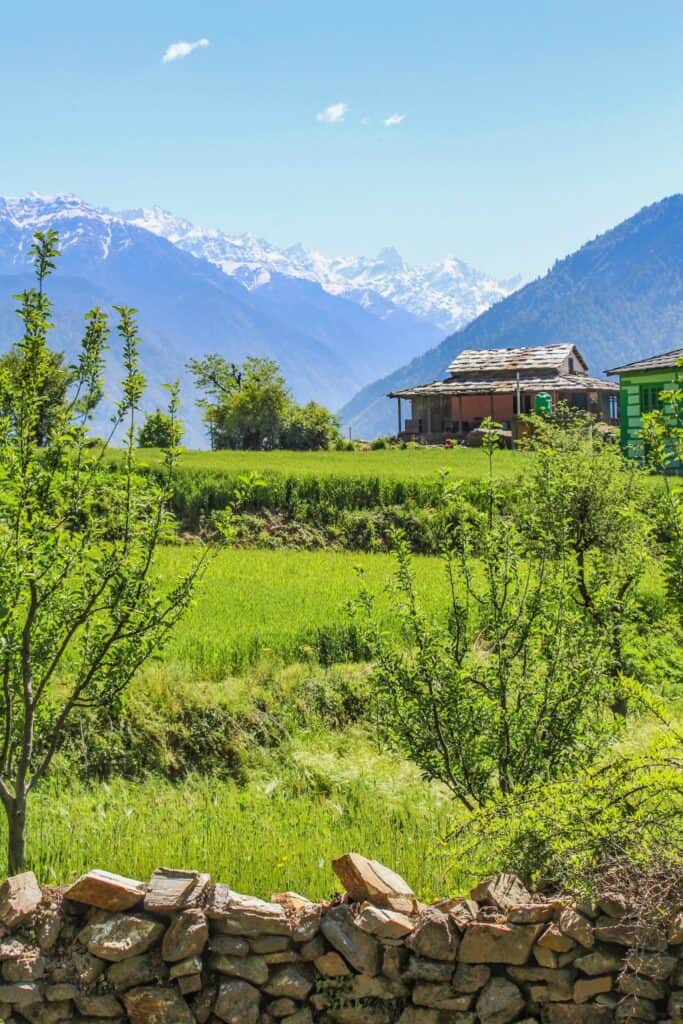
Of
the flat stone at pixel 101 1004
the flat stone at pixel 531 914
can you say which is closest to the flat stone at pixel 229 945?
the flat stone at pixel 101 1004

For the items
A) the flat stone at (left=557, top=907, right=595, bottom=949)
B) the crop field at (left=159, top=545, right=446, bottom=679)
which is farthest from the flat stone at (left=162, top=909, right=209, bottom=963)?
the crop field at (left=159, top=545, right=446, bottom=679)

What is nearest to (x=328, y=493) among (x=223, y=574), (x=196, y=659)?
(x=223, y=574)

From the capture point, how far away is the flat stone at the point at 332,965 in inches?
240

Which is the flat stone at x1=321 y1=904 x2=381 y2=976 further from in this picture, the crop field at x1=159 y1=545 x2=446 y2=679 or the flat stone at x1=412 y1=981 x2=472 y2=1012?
the crop field at x1=159 y1=545 x2=446 y2=679

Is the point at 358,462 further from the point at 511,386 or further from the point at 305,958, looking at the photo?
the point at 305,958

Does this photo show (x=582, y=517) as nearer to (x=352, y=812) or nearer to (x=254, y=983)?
(x=352, y=812)

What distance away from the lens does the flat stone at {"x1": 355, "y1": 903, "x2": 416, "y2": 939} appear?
19.7ft

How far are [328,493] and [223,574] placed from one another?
7549mm

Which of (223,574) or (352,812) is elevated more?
(223,574)

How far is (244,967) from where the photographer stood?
6.17 m

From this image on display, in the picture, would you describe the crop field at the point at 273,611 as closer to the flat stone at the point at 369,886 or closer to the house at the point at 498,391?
the flat stone at the point at 369,886

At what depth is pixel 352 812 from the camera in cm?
938

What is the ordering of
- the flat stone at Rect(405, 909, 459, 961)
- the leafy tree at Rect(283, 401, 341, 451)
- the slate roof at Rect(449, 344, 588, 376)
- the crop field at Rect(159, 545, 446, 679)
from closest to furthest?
the flat stone at Rect(405, 909, 459, 961)
the crop field at Rect(159, 545, 446, 679)
the leafy tree at Rect(283, 401, 341, 451)
the slate roof at Rect(449, 344, 588, 376)

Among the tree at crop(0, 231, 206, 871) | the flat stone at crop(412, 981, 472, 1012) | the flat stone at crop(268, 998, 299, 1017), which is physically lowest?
the flat stone at crop(268, 998, 299, 1017)
